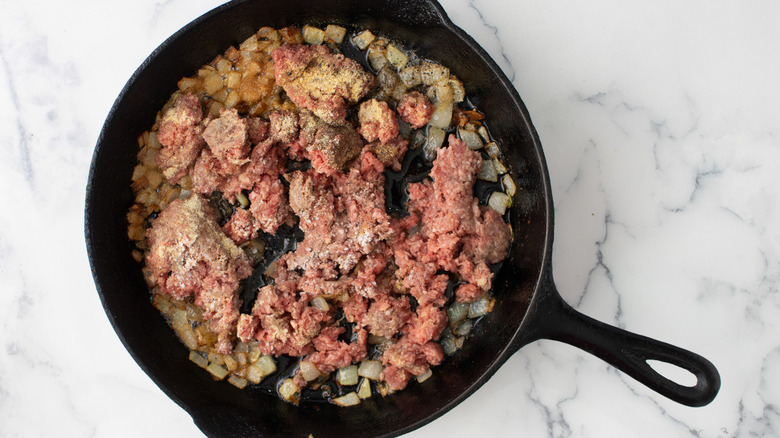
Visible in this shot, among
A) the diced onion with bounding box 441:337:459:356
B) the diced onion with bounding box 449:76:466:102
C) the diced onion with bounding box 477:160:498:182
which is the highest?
the diced onion with bounding box 449:76:466:102

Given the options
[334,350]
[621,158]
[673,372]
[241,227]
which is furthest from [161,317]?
[673,372]

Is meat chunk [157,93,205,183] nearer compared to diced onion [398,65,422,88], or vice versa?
meat chunk [157,93,205,183]

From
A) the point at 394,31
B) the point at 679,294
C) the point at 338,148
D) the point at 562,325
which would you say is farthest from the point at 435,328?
the point at 394,31

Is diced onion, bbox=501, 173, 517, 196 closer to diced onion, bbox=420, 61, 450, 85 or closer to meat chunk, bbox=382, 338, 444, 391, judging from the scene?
diced onion, bbox=420, 61, 450, 85

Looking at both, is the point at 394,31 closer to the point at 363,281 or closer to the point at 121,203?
the point at 363,281

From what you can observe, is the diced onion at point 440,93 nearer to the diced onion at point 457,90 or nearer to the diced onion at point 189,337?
the diced onion at point 457,90

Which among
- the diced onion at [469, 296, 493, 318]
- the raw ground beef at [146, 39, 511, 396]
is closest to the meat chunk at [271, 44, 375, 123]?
the raw ground beef at [146, 39, 511, 396]
